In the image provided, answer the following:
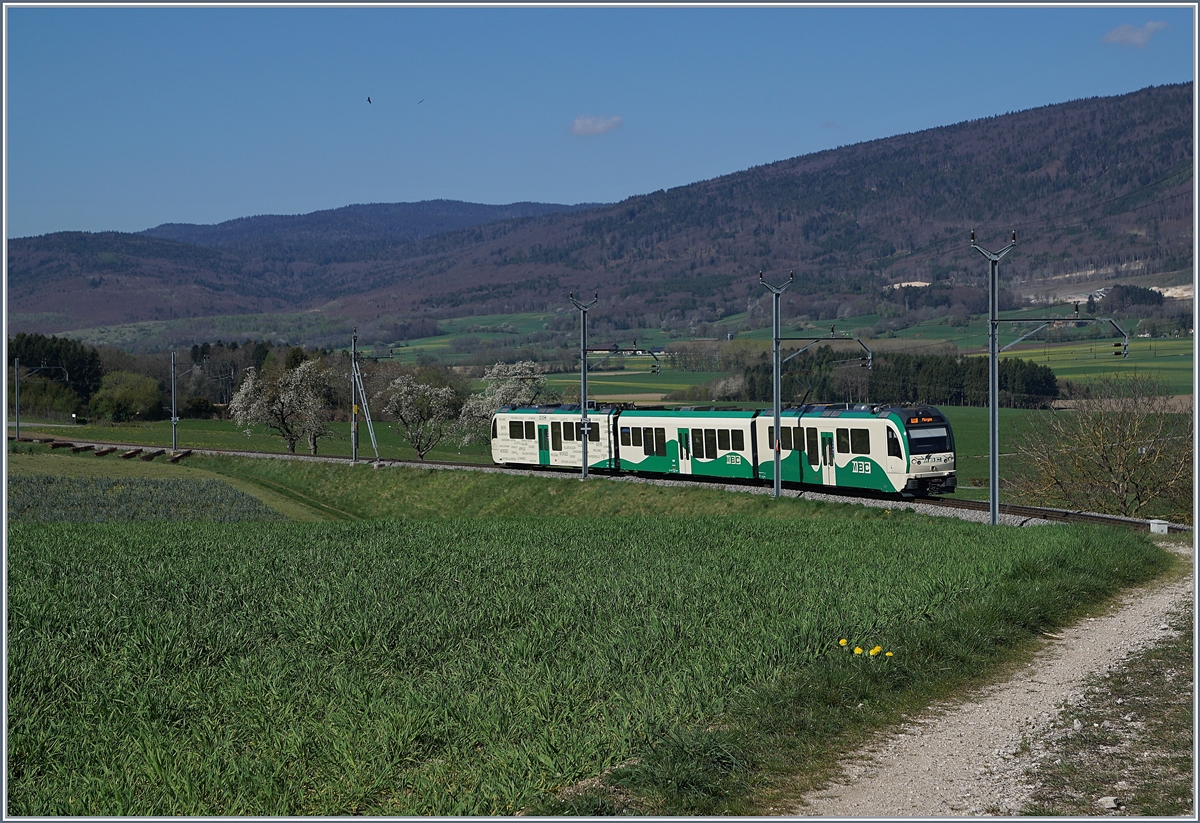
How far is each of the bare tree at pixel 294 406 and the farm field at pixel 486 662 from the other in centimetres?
6464

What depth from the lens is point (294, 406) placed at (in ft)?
283

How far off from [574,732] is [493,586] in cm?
741

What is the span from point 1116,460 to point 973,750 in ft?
134

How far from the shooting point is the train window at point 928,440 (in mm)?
34438

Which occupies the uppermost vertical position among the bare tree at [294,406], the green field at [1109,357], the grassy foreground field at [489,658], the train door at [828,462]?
the green field at [1109,357]

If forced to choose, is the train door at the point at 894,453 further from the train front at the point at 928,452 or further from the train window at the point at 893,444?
the train front at the point at 928,452

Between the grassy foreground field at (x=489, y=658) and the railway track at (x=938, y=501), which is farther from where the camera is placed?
the railway track at (x=938, y=501)

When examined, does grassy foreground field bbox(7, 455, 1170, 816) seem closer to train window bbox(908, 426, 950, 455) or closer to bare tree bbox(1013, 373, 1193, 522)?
train window bbox(908, 426, 950, 455)

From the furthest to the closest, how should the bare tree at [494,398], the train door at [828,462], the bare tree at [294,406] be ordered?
the bare tree at [494,398]
the bare tree at [294,406]
the train door at [828,462]

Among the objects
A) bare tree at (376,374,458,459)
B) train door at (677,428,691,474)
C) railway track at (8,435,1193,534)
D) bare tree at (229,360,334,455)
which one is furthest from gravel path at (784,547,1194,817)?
bare tree at (229,360,334,455)

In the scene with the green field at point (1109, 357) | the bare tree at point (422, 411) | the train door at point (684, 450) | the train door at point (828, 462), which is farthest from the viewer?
the green field at point (1109, 357)

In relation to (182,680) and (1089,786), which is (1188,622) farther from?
(182,680)

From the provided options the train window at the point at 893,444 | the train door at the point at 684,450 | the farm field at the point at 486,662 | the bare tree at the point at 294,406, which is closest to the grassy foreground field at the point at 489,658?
the farm field at the point at 486,662

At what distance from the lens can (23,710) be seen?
35.7 ft
